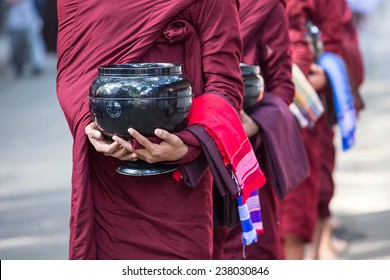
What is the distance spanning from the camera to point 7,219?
7.12 m

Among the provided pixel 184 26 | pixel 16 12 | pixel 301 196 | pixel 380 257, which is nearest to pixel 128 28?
pixel 184 26

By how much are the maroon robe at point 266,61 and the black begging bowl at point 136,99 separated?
3.73 feet

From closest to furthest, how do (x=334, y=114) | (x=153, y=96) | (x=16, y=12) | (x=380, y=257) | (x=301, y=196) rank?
1. (x=153, y=96)
2. (x=301, y=196)
3. (x=334, y=114)
4. (x=380, y=257)
5. (x=16, y=12)

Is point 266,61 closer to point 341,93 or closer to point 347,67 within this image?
point 341,93

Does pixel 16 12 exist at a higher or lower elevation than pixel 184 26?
lower

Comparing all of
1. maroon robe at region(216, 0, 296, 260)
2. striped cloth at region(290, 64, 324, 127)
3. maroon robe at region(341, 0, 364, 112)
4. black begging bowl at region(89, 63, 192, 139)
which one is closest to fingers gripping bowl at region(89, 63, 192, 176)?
black begging bowl at region(89, 63, 192, 139)

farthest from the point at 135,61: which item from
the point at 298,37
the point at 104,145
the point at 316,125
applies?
the point at 316,125

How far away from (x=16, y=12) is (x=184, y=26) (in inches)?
516

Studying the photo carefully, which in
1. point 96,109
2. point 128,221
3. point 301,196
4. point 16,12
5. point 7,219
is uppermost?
point 96,109

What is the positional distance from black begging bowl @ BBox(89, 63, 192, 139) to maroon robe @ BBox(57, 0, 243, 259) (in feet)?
0.48

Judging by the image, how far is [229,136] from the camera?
3.24 metres

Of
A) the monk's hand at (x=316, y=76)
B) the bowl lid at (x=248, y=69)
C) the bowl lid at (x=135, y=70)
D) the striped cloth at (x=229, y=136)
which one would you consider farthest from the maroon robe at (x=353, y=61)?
the bowl lid at (x=135, y=70)
